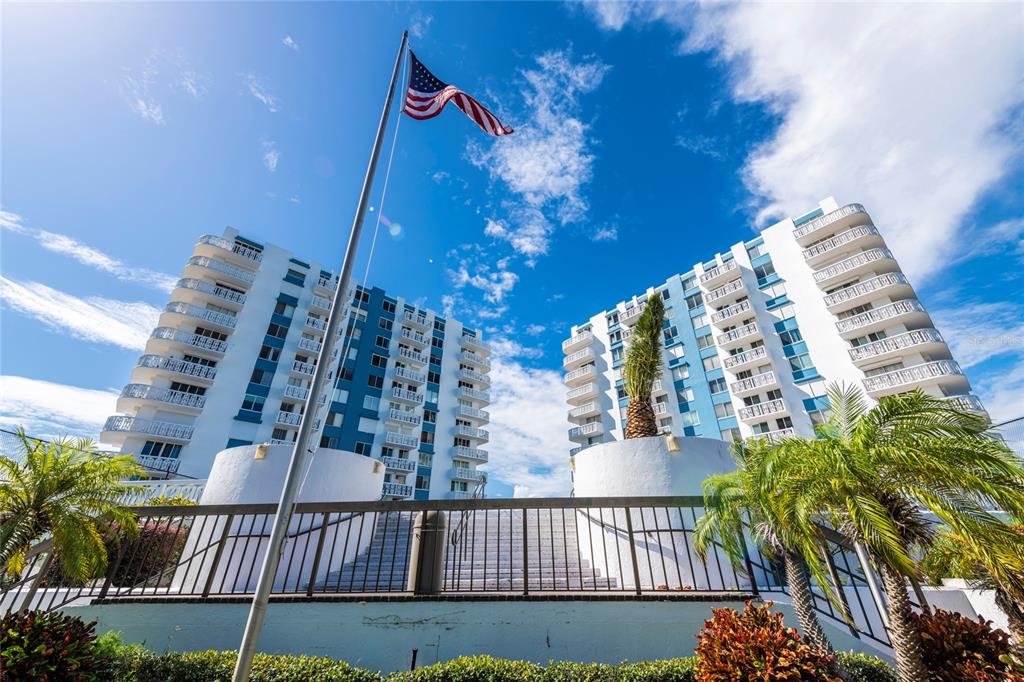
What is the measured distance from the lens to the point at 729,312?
39.4m

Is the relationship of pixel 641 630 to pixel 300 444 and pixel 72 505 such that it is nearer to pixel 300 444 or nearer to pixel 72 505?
pixel 300 444

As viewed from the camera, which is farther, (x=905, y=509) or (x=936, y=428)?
(x=905, y=509)

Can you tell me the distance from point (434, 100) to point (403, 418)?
37.3 metres

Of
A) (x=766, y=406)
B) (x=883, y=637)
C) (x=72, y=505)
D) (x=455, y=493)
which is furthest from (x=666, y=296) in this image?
(x=72, y=505)

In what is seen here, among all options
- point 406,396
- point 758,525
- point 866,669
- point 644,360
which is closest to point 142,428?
point 406,396

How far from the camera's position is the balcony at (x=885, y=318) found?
30156 mm

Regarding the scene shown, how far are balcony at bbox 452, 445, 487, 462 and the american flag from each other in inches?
1609

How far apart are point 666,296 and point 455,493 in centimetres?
3389

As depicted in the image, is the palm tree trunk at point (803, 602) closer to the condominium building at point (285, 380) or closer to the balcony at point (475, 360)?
the condominium building at point (285, 380)

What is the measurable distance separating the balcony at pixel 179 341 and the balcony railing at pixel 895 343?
172 ft

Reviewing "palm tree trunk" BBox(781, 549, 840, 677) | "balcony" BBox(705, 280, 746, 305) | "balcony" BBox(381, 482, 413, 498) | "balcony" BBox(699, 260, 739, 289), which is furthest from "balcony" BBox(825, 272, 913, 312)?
"balcony" BBox(381, 482, 413, 498)

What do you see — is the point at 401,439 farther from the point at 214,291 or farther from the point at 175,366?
the point at 214,291

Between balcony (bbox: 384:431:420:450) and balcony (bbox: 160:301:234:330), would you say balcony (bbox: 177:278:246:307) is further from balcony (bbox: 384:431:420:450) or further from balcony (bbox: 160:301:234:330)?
balcony (bbox: 384:431:420:450)

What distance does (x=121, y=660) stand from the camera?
4.68 m
